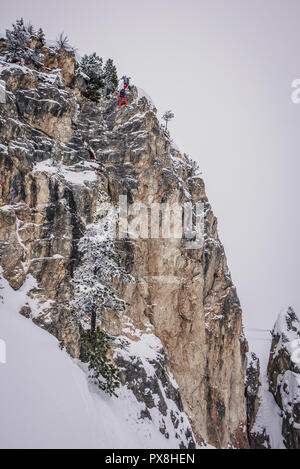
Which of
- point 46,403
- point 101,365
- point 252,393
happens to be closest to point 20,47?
point 101,365

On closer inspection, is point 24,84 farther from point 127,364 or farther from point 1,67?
point 127,364

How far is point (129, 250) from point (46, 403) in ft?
69.9

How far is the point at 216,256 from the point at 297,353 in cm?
2312

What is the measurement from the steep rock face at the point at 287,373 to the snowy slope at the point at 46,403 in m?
36.2

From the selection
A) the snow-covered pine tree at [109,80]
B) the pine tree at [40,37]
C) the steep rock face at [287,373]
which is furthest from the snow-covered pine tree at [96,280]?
the steep rock face at [287,373]

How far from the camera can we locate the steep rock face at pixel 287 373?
3981cm

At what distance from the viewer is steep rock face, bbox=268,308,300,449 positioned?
1567 inches

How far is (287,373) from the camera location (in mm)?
44406

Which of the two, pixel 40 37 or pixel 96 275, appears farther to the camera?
pixel 40 37

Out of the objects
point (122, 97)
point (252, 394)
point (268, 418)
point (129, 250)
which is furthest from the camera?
point (252, 394)

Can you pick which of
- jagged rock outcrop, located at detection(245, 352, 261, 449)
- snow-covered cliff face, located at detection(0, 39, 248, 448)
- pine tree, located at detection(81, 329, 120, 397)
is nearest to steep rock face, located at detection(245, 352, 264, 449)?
jagged rock outcrop, located at detection(245, 352, 261, 449)

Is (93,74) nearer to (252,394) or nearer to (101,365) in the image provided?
(101,365)

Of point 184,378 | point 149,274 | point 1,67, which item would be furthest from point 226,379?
point 1,67

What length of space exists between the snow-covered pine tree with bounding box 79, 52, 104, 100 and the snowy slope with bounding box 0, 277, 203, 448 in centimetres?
3282
